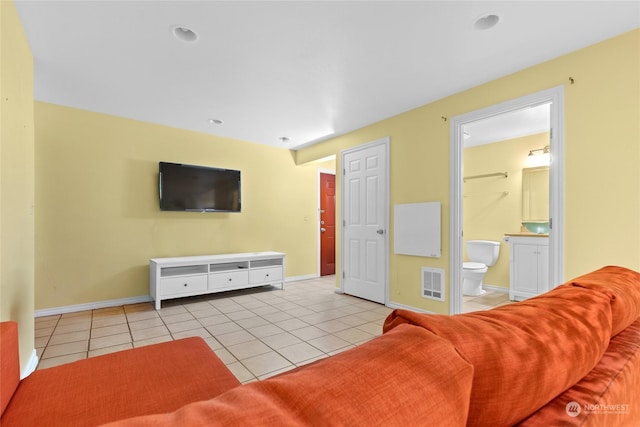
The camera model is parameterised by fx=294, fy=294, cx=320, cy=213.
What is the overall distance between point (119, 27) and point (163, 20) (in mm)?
342

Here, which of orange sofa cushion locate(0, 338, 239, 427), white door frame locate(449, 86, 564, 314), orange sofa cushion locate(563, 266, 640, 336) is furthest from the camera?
white door frame locate(449, 86, 564, 314)

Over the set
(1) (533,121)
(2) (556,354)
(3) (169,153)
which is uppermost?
(1) (533,121)

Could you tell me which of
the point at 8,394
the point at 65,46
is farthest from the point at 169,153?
the point at 8,394

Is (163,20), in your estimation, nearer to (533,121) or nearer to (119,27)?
(119,27)

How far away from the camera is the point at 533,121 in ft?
12.0

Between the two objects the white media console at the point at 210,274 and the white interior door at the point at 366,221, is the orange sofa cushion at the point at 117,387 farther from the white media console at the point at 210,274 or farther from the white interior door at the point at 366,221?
the white interior door at the point at 366,221

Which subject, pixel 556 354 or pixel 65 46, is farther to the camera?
A: pixel 65 46

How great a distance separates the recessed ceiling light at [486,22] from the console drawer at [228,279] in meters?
3.74

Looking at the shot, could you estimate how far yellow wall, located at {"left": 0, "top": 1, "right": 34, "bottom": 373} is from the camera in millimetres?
1609

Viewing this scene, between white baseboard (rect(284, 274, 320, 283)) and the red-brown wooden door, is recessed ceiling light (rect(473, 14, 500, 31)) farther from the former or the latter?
white baseboard (rect(284, 274, 320, 283))

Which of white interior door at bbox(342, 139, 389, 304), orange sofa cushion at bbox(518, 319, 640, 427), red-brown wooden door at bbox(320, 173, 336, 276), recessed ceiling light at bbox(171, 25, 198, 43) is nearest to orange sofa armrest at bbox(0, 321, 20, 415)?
orange sofa cushion at bbox(518, 319, 640, 427)

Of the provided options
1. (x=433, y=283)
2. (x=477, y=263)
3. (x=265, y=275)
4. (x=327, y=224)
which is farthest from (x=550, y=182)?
(x=327, y=224)

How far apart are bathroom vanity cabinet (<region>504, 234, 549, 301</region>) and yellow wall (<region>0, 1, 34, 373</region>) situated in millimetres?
4815

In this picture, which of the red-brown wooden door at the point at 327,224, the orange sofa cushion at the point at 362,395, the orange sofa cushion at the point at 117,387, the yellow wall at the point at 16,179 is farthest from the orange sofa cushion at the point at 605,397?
the red-brown wooden door at the point at 327,224
